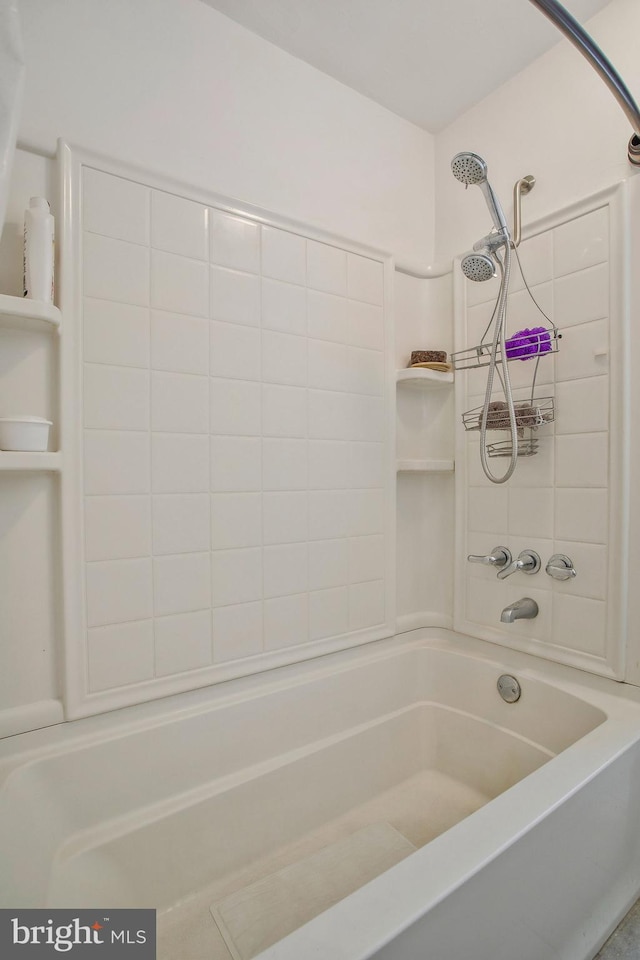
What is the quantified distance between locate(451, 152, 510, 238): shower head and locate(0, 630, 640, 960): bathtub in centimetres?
134

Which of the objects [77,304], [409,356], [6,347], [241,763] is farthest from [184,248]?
[241,763]

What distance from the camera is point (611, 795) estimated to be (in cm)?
104

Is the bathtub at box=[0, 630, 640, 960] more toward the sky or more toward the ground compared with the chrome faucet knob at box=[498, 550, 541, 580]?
more toward the ground

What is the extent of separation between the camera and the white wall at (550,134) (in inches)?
51.8

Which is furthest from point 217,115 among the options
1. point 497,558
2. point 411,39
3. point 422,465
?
point 497,558

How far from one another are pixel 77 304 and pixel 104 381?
184mm

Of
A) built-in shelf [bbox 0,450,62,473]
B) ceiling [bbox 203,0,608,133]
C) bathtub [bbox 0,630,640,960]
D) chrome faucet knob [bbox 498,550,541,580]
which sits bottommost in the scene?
bathtub [bbox 0,630,640,960]

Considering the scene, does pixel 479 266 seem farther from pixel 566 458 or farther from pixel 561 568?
pixel 561 568

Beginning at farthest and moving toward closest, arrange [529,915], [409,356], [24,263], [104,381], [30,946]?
1. [409,356]
2. [104,381]
3. [24,263]
4. [529,915]
5. [30,946]

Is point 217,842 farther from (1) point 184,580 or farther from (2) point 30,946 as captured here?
(1) point 184,580

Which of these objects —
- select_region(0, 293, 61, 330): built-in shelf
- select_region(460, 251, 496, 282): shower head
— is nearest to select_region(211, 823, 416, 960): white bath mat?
select_region(0, 293, 61, 330): built-in shelf

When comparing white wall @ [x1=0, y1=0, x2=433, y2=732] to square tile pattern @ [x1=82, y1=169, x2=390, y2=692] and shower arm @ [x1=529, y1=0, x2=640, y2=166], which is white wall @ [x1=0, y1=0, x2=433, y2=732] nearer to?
square tile pattern @ [x1=82, y1=169, x2=390, y2=692]

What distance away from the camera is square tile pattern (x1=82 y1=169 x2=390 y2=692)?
45.7 inches

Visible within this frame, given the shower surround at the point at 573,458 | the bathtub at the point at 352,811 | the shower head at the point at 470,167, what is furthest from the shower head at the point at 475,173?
the bathtub at the point at 352,811
